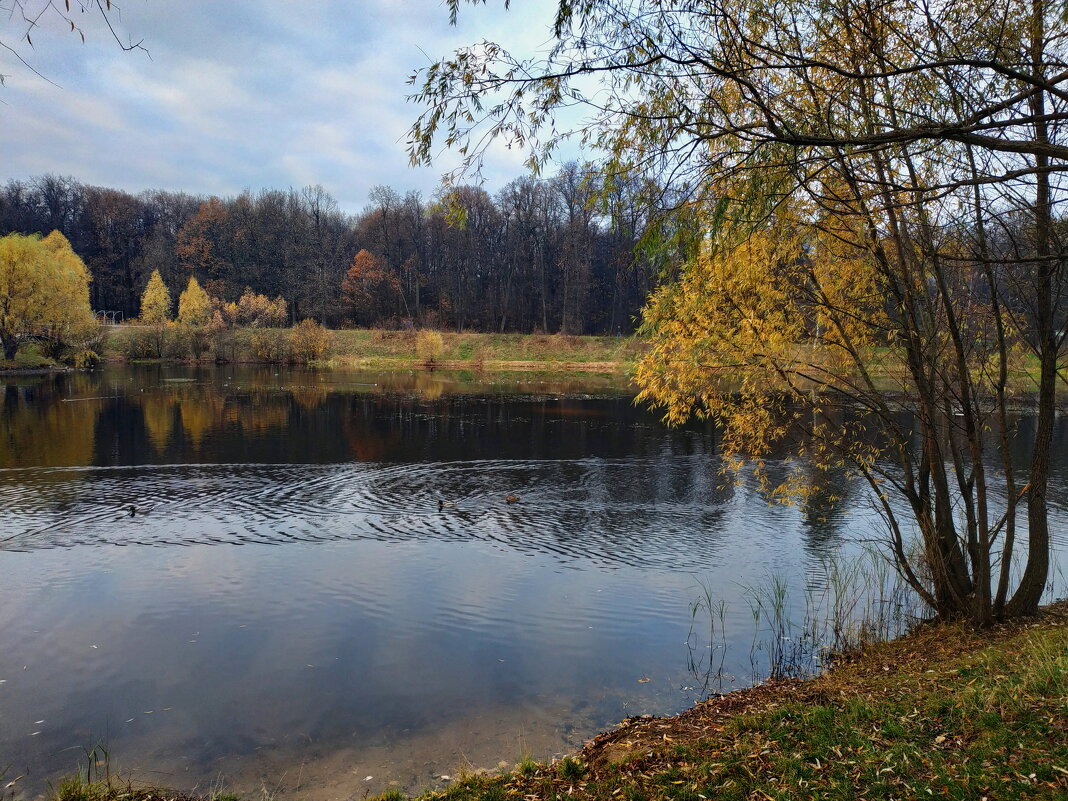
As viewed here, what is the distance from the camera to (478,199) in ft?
240

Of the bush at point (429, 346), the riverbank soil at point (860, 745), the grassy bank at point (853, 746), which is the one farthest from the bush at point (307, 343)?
the riverbank soil at point (860, 745)

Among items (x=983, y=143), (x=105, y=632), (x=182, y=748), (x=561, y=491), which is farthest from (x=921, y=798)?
(x=561, y=491)

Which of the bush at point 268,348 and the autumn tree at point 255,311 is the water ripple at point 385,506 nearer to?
the bush at point 268,348

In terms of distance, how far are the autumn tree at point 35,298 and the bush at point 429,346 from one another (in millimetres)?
26073

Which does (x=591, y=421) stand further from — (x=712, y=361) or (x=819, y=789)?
(x=819, y=789)

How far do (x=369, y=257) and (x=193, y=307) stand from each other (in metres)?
19.4

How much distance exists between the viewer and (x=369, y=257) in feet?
251

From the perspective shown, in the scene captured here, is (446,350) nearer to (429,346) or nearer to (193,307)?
(429,346)

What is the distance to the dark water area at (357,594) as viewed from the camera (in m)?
6.79

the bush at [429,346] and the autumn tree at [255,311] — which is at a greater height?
the autumn tree at [255,311]

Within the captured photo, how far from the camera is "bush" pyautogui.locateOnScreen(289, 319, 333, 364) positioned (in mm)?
63188

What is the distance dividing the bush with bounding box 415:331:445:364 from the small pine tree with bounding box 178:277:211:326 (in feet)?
69.5

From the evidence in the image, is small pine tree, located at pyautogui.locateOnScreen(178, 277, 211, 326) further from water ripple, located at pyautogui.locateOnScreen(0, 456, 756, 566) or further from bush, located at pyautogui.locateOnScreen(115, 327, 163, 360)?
water ripple, located at pyautogui.locateOnScreen(0, 456, 756, 566)

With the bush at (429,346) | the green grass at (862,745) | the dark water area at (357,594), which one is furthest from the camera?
the bush at (429,346)
